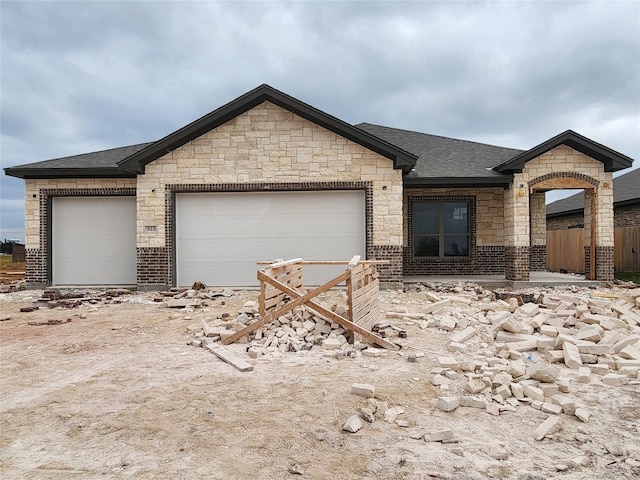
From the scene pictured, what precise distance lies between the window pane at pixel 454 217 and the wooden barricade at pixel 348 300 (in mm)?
8559

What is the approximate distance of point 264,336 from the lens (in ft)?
22.7

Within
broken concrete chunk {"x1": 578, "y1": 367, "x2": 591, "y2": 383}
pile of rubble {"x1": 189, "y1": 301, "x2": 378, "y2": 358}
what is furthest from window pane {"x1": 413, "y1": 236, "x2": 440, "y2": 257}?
broken concrete chunk {"x1": 578, "y1": 367, "x2": 591, "y2": 383}

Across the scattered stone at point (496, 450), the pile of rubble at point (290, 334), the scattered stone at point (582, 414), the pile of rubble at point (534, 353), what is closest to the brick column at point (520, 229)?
the pile of rubble at point (534, 353)

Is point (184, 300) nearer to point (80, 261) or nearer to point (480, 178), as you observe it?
point (80, 261)

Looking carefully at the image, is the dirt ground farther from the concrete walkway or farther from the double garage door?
the concrete walkway

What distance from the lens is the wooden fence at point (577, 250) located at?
17969mm

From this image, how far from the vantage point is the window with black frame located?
52.2ft

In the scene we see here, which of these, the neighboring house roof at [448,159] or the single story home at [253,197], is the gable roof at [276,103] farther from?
the neighboring house roof at [448,159]

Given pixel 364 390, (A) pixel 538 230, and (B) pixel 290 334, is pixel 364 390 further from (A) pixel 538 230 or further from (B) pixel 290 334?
(A) pixel 538 230

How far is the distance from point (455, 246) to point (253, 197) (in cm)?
774

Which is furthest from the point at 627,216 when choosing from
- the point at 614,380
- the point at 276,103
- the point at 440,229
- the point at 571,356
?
the point at 614,380

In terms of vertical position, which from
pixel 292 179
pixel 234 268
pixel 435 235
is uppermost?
pixel 292 179

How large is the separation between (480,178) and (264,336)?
31.3ft

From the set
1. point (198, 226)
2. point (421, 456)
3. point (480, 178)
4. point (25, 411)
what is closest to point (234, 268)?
point (198, 226)
